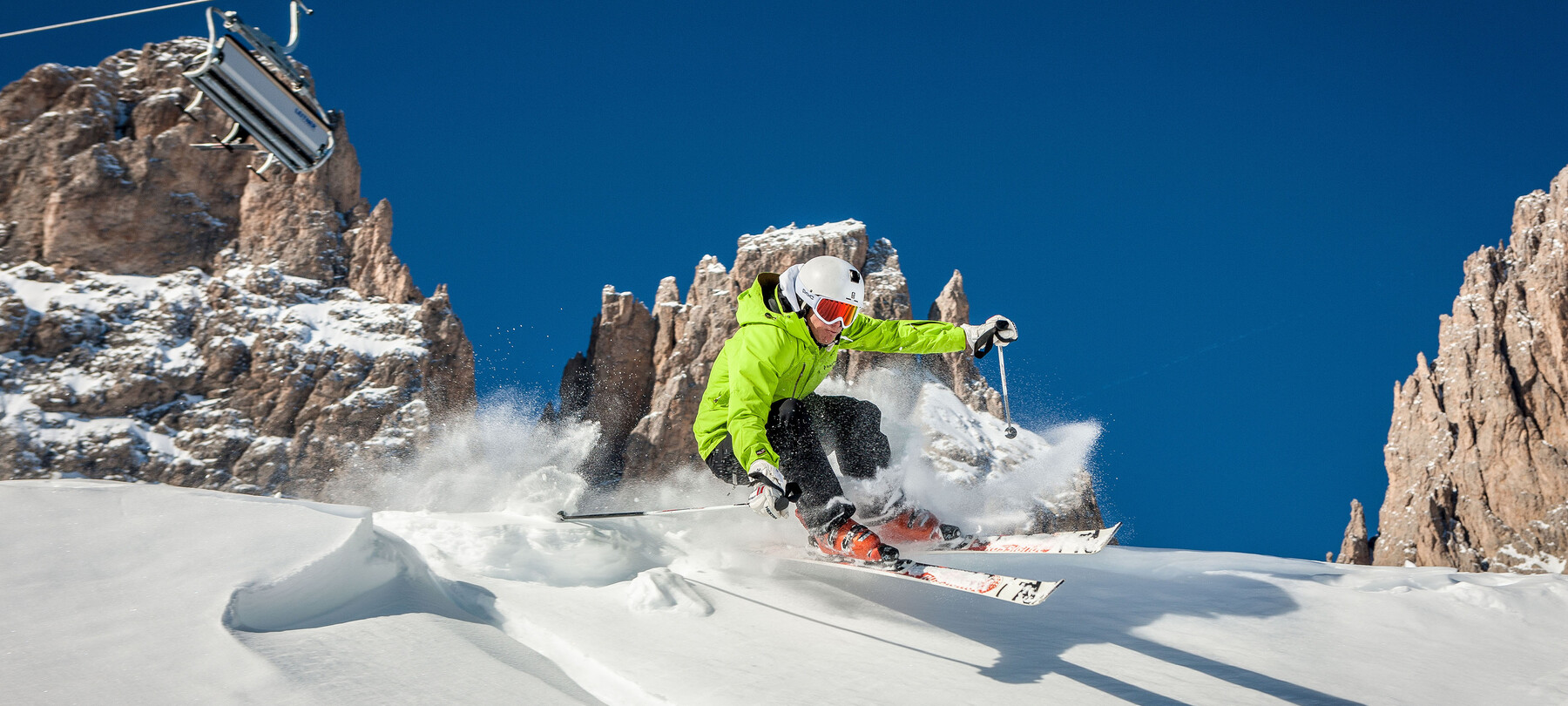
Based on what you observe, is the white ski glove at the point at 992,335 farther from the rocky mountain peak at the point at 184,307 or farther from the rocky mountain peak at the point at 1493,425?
the rocky mountain peak at the point at 184,307

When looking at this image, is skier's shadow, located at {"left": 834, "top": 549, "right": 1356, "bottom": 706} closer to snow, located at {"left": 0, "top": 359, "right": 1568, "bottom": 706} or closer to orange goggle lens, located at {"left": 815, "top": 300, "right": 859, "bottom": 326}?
snow, located at {"left": 0, "top": 359, "right": 1568, "bottom": 706}

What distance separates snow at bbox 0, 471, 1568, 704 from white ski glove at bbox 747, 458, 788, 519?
1.79ft

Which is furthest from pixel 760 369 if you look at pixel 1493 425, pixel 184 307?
pixel 184 307

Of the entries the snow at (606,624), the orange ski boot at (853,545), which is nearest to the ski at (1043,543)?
the snow at (606,624)

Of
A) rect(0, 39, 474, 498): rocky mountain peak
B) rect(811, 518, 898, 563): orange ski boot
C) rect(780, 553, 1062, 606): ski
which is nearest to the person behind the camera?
rect(780, 553, 1062, 606): ski

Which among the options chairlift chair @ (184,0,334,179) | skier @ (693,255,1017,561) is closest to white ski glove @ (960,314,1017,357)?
skier @ (693,255,1017,561)

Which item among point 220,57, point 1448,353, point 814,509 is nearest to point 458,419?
point 220,57

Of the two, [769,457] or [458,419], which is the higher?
[458,419]

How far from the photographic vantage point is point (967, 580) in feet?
14.8

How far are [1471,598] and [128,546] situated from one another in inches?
323

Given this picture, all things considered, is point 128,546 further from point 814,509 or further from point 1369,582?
point 1369,582

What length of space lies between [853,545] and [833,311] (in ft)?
5.30

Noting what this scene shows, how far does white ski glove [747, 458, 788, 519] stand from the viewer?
4797mm

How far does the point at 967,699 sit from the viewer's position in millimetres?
3348
